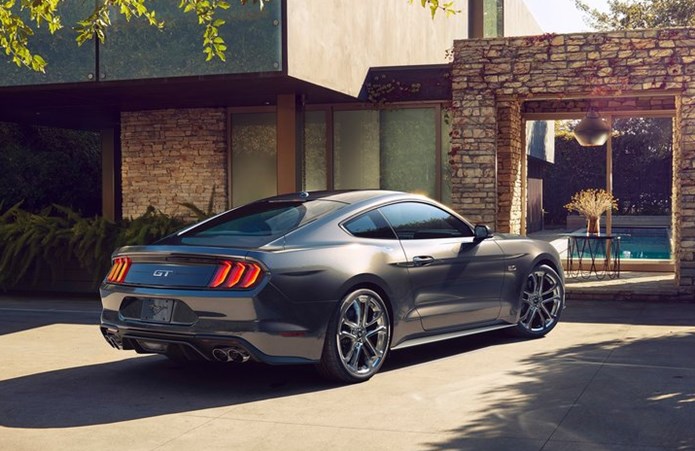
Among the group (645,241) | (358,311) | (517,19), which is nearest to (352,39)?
(358,311)

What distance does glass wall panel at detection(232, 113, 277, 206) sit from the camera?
1752 centimetres

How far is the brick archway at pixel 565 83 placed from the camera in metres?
13.3

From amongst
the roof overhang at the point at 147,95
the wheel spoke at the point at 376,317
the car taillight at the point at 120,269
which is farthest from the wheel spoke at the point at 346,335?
the roof overhang at the point at 147,95

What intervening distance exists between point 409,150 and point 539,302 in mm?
7511

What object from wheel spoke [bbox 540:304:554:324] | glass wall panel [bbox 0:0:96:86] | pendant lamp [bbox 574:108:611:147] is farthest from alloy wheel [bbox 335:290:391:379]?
pendant lamp [bbox 574:108:611:147]

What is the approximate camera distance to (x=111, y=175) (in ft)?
69.7

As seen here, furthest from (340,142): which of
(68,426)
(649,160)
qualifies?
(649,160)

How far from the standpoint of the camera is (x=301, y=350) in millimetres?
6871

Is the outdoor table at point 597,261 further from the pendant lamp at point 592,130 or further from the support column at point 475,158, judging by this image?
the support column at point 475,158

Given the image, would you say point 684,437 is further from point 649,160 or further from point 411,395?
point 649,160

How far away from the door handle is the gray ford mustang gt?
0.01m

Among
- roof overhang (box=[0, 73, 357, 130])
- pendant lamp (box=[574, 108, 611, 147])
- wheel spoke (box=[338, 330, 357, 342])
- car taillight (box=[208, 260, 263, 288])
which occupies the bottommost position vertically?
wheel spoke (box=[338, 330, 357, 342])

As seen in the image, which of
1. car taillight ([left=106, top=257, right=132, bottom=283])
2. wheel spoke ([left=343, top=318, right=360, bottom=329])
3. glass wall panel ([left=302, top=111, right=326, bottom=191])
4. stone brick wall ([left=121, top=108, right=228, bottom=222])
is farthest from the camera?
stone brick wall ([left=121, top=108, right=228, bottom=222])

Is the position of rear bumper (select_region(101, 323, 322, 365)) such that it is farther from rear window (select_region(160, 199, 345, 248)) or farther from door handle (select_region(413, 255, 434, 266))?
door handle (select_region(413, 255, 434, 266))
